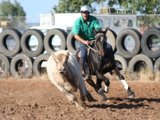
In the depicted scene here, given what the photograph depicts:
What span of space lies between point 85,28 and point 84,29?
0.12 ft

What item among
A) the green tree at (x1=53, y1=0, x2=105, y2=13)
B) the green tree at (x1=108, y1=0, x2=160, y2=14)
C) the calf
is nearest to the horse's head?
the calf

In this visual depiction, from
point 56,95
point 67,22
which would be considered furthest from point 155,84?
point 67,22

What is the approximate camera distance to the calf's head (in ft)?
33.8

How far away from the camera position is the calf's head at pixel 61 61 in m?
10.3

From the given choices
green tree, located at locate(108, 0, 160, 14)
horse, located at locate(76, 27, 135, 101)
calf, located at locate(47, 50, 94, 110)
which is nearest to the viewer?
calf, located at locate(47, 50, 94, 110)

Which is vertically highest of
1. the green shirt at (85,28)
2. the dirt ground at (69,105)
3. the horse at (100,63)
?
the green shirt at (85,28)

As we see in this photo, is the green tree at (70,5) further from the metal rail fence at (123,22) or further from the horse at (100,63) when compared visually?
the horse at (100,63)

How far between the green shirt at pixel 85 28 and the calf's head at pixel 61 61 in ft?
7.54

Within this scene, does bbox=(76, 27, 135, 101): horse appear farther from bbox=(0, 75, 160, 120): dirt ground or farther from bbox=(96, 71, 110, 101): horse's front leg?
bbox=(0, 75, 160, 120): dirt ground

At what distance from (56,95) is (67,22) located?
16067 millimetres

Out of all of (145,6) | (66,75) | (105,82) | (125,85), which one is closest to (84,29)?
(105,82)

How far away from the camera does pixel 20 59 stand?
2061cm

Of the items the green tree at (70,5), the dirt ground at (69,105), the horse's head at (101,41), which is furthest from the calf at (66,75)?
the green tree at (70,5)

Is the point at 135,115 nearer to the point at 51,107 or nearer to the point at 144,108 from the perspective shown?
the point at 144,108
